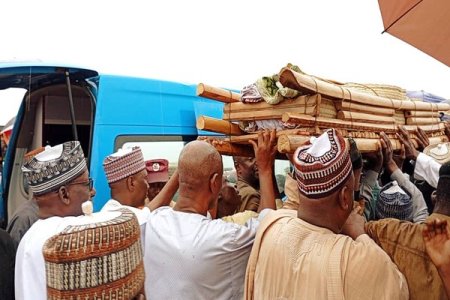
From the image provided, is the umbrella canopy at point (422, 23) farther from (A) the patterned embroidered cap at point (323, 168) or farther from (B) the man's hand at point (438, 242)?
(B) the man's hand at point (438, 242)

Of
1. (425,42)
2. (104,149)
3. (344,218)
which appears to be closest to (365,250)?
(344,218)

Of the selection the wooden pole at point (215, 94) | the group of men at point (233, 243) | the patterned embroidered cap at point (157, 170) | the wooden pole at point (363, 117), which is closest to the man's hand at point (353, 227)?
the group of men at point (233, 243)

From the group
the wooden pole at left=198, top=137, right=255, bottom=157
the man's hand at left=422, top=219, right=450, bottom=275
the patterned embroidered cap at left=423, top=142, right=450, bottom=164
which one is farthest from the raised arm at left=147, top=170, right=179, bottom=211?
the patterned embroidered cap at left=423, top=142, right=450, bottom=164

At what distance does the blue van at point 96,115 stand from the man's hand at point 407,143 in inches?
90.4

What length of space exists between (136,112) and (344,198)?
3.13 metres

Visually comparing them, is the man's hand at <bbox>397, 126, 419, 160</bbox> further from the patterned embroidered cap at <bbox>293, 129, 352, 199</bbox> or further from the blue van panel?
the blue van panel

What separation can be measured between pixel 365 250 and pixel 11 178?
175 inches

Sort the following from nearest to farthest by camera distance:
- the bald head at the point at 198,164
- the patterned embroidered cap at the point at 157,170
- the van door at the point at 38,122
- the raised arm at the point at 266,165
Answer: the bald head at the point at 198,164 → the raised arm at the point at 266,165 → the patterned embroidered cap at the point at 157,170 → the van door at the point at 38,122

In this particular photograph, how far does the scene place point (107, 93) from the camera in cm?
454

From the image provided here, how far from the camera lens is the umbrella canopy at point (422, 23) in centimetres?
262

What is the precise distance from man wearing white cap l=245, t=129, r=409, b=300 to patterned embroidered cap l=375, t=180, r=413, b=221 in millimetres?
1727

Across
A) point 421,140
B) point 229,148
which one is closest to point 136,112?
point 229,148

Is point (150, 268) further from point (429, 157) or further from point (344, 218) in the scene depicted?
point (429, 157)

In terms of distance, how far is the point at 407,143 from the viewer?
3660mm
